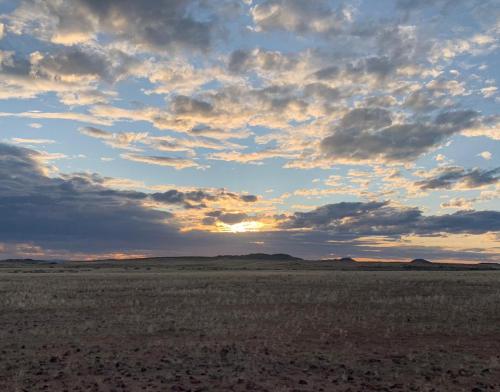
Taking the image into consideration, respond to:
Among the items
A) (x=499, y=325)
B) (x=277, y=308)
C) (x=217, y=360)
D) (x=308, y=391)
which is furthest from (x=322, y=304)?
(x=308, y=391)

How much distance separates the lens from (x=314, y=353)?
15.8 metres

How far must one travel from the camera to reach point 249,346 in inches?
666

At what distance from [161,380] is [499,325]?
16.8 metres

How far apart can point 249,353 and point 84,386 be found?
5.50 meters

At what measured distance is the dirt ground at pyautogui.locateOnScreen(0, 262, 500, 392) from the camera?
12.5 metres

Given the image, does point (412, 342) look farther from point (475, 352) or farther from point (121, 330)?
point (121, 330)

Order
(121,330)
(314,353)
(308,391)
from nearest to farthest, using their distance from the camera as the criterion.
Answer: (308,391) < (314,353) < (121,330)

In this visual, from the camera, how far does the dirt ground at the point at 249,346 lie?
12.5 metres

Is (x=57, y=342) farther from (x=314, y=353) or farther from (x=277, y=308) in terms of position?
(x=277, y=308)

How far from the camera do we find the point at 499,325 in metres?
22.2

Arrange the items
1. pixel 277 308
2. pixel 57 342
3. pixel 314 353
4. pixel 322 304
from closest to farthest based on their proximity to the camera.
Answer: pixel 314 353, pixel 57 342, pixel 277 308, pixel 322 304

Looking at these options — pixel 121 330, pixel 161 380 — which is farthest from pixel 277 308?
pixel 161 380

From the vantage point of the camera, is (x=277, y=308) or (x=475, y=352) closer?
(x=475, y=352)

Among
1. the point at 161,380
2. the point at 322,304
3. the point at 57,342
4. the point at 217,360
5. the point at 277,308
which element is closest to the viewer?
the point at 161,380
